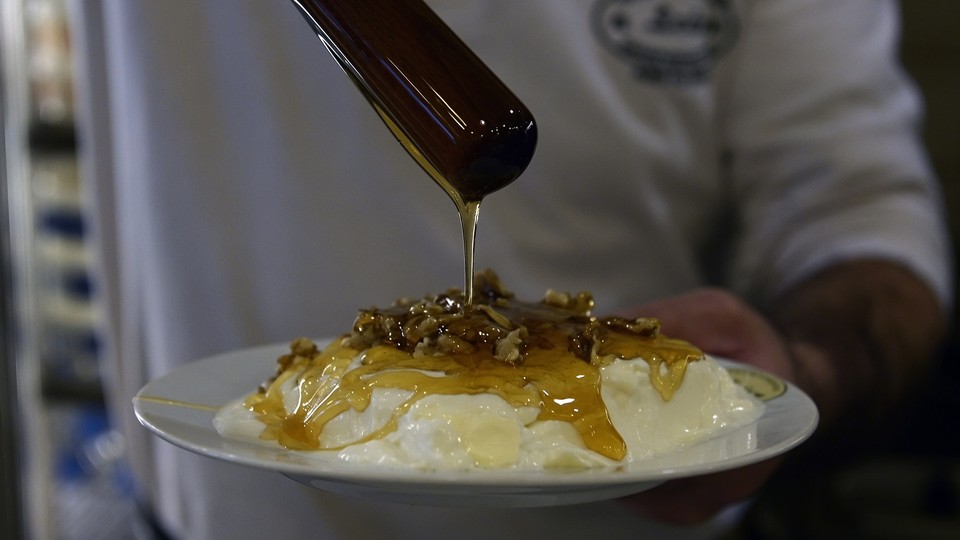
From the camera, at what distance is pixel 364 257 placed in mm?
1240

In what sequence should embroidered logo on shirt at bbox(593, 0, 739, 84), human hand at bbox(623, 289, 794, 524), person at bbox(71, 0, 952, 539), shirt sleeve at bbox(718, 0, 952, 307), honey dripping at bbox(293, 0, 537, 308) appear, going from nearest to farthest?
honey dripping at bbox(293, 0, 537, 308) < human hand at bbox(623, 289, 794, 524) < person at bbox(71, 0, 952, 539) < embroidered logo on shirt at bbox(593, 0, 739, 84) < shirt sleeve at bbox(718, 0, 952, 307)

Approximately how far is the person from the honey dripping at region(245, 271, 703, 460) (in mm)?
292

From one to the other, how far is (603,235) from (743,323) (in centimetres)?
39

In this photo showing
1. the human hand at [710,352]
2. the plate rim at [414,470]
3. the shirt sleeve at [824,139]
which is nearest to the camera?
the plate rim at [414,470]

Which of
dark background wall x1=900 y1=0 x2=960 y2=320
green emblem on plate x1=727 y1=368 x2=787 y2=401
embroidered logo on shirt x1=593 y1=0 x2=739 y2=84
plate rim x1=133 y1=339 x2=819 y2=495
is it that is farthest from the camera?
dark background wall x1=900 y1=0 x2=960 y2=320

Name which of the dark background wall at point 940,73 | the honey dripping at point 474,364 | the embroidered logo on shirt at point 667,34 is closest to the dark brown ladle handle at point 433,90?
the honey dripping at point 474,364

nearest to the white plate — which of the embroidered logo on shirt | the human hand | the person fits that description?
the human hand

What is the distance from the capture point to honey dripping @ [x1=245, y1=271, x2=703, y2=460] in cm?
69

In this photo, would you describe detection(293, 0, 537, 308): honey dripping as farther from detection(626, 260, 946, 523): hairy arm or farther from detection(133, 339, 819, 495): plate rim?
detection(626, 260, 946, 523): hairy arm

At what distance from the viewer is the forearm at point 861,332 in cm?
126

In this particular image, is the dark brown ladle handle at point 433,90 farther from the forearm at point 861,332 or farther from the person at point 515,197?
the forearm at point 861,332

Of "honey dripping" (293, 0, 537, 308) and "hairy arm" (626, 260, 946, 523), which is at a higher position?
"honey dripping" (293, 0, 537, 308)

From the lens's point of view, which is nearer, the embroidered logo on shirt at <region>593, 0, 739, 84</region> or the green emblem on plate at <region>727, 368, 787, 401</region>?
the green emblem on plate at <region>727, 368, 787, 401</region>

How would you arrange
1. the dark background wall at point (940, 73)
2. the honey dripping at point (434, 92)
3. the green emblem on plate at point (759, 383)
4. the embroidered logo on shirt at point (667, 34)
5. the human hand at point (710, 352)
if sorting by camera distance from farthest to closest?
the dark background wall at point (940, 73) < the embroidered logo on shirt at point (667, 34) < the human hand at point (710, 352) < the green emblem on plate at point (759, 383) < the honey dripping at point (434, 92)
